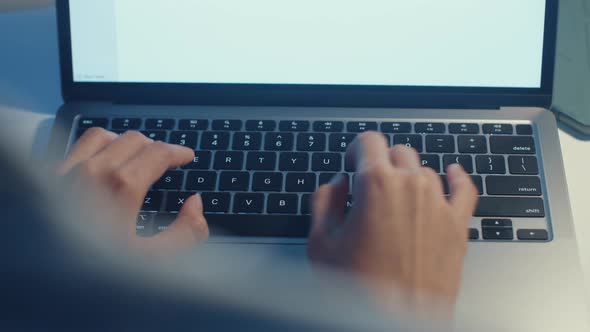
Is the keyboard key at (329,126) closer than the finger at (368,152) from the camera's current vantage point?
No

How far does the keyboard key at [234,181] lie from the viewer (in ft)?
1.90

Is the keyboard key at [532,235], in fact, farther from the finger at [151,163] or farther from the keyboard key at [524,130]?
the finger at [151,163]

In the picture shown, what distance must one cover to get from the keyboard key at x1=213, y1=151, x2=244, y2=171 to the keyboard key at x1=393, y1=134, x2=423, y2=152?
0.17m

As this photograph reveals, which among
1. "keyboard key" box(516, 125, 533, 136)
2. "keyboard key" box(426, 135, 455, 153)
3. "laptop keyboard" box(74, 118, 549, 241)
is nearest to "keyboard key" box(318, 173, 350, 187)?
"laptop keyboard" box(74, 118, 549, 241)

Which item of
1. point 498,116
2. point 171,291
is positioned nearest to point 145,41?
point 171,291

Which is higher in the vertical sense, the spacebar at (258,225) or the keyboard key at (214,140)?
the keyboard key at (214,140)

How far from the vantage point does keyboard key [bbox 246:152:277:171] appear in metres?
0.59

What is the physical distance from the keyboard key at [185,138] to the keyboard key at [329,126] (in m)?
0.14

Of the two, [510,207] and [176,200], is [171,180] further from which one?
[510,207]

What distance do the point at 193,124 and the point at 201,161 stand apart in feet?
0.18

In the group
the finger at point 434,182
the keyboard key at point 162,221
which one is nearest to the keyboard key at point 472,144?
the finger at point 434,182

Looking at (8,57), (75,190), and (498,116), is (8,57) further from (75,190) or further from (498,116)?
(498,116)

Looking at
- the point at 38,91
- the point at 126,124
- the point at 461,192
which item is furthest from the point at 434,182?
the point at 38,91

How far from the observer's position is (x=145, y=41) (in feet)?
2.03
